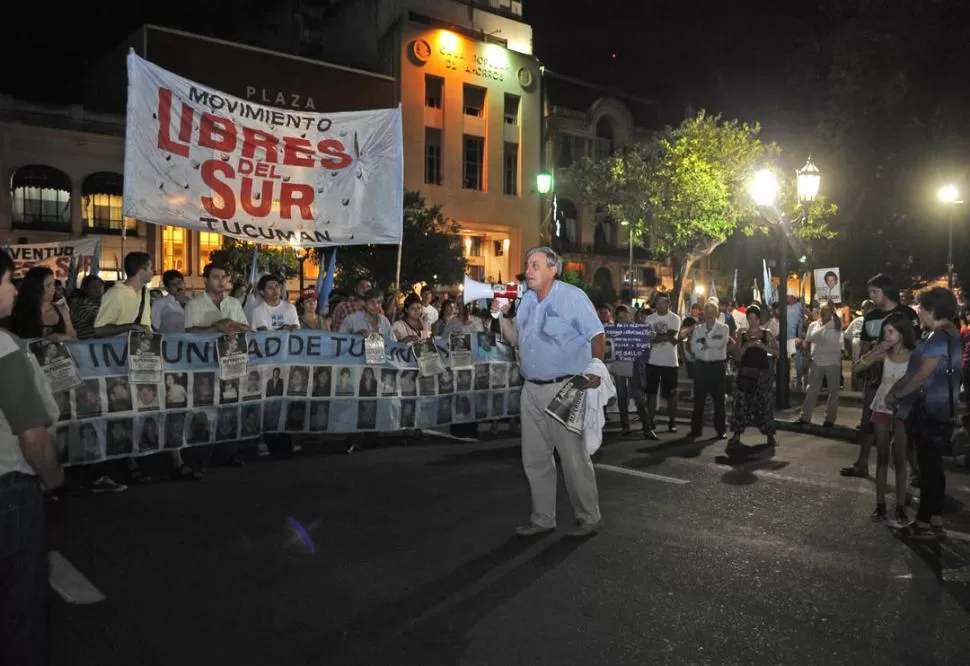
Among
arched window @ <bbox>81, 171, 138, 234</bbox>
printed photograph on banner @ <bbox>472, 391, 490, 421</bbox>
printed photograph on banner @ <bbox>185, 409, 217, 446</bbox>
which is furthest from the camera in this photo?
arched window @ <bbox>81, 171, 138, 234</bbox>

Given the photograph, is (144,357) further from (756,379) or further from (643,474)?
(756,379)

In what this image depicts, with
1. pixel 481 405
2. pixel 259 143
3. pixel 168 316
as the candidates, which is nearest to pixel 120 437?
pixel 168 316

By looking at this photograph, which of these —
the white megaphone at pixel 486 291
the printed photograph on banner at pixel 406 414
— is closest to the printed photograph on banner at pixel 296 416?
the printed photograph on banner at pixel 406 414

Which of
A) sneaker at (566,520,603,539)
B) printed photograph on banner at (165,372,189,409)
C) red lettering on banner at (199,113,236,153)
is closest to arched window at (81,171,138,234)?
red lettering on banner at (199,113,236,153)

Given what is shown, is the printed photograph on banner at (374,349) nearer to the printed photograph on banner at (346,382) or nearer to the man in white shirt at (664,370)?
the printed photograph on banner at (346,382)

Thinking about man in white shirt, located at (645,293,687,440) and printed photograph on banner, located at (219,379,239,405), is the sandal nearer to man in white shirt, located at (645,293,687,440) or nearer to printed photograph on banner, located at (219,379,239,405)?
printed photograph on banner, located at (219,379,239,405)

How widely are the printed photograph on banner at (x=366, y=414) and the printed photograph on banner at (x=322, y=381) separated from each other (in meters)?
0.42

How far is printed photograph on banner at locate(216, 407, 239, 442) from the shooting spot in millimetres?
7723

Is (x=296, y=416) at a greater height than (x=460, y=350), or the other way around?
(x=460, y=350)

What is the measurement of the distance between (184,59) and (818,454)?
27.9 m

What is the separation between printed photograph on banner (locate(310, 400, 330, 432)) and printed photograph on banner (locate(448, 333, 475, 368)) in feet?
5.93

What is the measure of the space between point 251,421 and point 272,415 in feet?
0.98

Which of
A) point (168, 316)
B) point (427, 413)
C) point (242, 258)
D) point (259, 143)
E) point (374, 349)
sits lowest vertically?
point (427, 413)

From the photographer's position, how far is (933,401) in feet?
18.6
